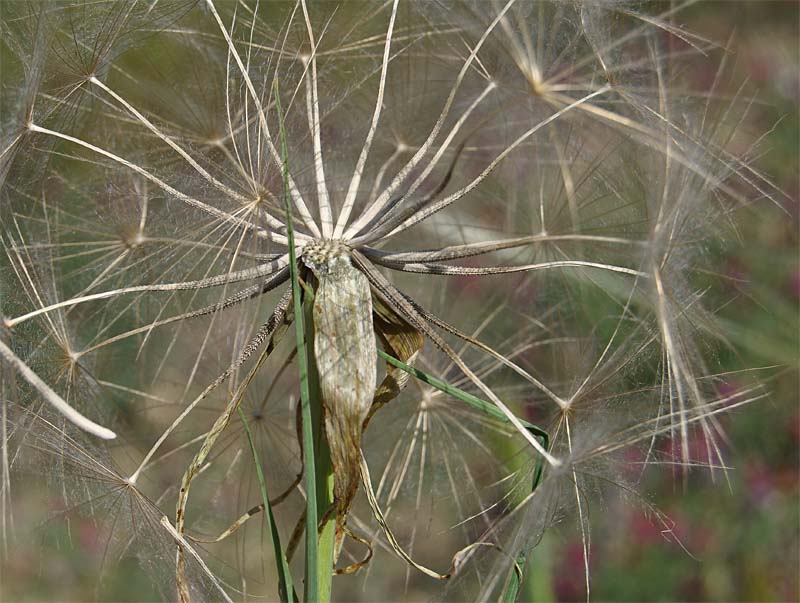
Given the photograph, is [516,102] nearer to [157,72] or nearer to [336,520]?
[157,72]

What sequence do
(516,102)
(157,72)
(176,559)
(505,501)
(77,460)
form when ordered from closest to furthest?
1. (176,559)
2. (77,460)
3. (505,501)
4. (516,102)
5. (157,72)

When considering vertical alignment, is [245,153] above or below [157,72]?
below

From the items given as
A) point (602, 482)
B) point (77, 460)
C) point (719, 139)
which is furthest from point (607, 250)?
point (77, 460)

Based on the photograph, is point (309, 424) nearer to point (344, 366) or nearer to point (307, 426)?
point (307, 426)

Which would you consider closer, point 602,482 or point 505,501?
point 602,482

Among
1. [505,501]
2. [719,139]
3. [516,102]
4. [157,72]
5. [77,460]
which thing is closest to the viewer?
[77,460]

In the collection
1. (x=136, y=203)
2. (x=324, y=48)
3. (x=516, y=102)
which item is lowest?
(x=136, y=203)

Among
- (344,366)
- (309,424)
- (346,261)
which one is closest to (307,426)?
(309,424)

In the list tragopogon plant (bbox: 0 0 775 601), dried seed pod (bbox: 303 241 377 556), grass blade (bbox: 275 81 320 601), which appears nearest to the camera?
grass blade (bbox: 275 81 320 601)
